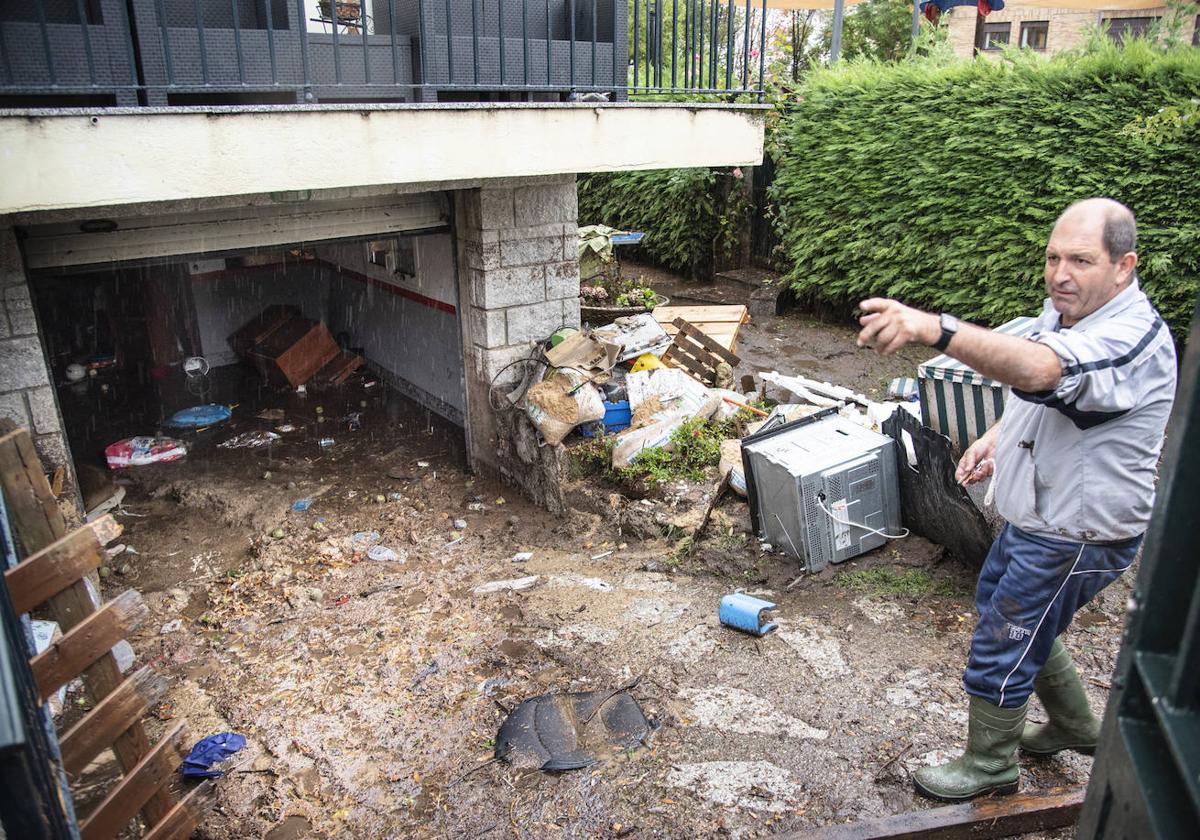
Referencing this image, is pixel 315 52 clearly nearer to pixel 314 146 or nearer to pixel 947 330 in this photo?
pixel 314 146

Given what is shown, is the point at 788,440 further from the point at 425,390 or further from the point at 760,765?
the point at 425,390

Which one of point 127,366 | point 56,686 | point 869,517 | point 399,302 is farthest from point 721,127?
point 127,366

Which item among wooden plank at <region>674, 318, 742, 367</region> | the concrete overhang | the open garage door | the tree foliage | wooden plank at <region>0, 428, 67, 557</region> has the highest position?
the tree foliage

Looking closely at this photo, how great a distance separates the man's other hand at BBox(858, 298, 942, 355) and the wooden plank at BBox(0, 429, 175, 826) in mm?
2687

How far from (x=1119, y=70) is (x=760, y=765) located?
743cm

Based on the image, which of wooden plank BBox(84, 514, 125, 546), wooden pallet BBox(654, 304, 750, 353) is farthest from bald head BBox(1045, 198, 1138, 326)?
wooden pallet BBox(654, 304, 750, 353)

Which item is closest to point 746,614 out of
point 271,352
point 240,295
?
point 271,352

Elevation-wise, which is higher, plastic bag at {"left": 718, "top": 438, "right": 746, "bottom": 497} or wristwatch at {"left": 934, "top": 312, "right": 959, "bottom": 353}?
wristwatch at {"left": 934, "top": 312, "right": 959, "bottom": 353}

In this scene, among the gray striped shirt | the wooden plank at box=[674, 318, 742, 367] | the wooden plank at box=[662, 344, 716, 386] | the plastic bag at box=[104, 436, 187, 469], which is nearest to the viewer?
the gray striped shirt

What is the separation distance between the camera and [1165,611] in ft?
4.24

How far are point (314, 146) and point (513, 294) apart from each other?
2673 millimetres

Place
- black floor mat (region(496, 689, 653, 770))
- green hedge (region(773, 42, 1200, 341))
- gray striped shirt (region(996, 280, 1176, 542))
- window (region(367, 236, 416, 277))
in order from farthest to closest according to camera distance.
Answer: window (region(367, 236, 416, 277))
green hedge (region(773, 42, 1200, 341))
black floor mat (region(496, 689, 653, 770))
gray striped shirt (region(996, 280, 1176, 542))

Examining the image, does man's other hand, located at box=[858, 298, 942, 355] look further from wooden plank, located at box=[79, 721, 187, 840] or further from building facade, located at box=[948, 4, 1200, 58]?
building facade, located at box=[948, 4, 1200, 58]

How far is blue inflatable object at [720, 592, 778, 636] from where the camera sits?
4.88 m
